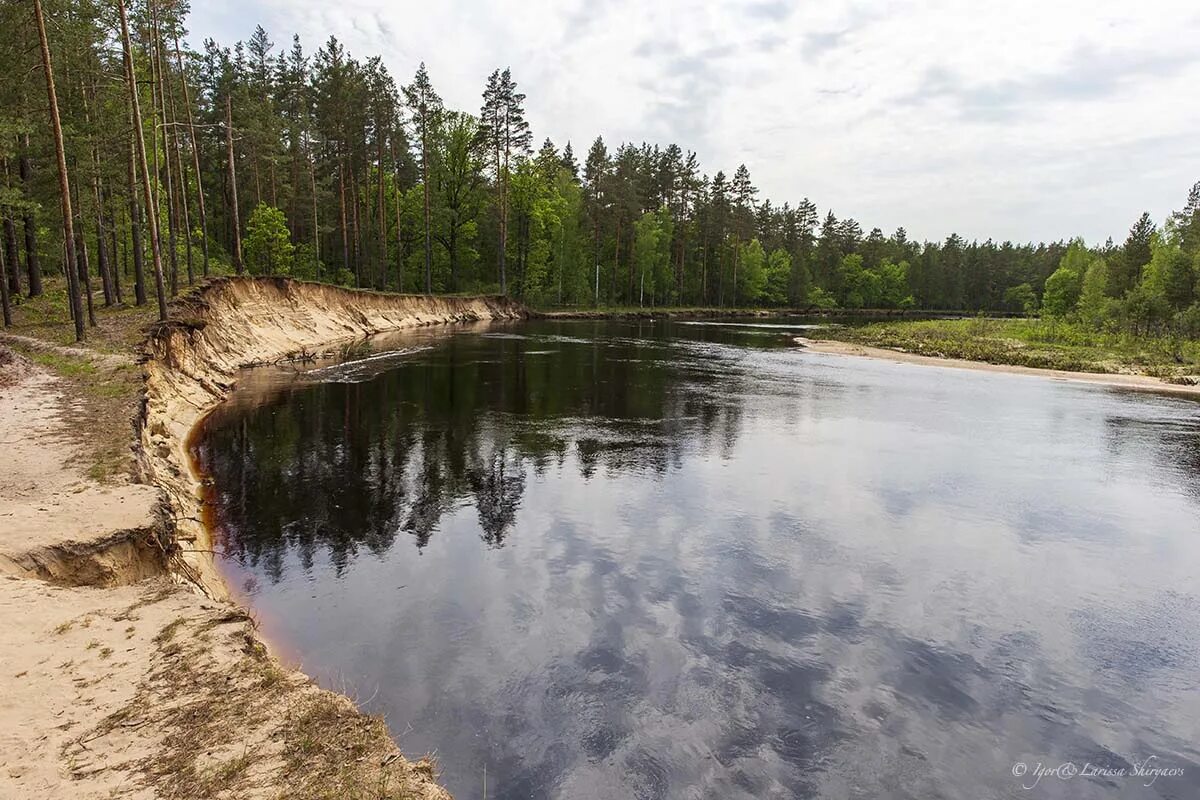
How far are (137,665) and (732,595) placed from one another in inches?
315

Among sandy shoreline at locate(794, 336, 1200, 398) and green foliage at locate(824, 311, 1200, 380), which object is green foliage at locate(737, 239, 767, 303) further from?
sandy shoreline at locate(794, 336, 1200, 398)

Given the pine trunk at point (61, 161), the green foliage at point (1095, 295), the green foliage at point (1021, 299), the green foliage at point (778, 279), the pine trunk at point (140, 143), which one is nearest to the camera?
the pine trunk at point (61, 161)

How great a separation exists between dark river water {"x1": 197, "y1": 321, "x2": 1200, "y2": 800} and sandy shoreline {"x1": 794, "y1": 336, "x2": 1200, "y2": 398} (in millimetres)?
16965

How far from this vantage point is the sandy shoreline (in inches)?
1409

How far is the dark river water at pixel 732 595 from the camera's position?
7.17 metres

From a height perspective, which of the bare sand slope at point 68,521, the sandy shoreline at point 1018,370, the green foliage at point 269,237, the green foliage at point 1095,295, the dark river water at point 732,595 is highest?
the green foliage at point 269,237

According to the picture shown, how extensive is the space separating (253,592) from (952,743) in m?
9.98

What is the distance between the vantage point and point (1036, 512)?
1491 cm

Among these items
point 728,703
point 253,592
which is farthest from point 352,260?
point 728,703

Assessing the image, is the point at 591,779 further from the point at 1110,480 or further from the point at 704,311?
the point at 704,311

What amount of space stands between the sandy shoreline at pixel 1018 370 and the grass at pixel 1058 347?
108cm

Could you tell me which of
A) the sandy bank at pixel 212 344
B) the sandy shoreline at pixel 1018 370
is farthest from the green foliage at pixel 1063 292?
the sandy bank at pixel 212 344

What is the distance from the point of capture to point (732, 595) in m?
10.6

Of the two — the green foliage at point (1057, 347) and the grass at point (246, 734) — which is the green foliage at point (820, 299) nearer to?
the green foliage at point (1057, 347)
